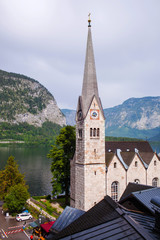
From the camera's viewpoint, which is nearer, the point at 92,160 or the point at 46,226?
the point at 46,226

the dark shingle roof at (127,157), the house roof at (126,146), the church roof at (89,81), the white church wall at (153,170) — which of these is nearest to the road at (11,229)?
the dark shingle roof at (127,157)

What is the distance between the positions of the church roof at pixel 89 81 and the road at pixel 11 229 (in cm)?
1897

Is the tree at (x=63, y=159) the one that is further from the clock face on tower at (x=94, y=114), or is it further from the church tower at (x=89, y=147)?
the clock face on tower at (x=94, y=114)

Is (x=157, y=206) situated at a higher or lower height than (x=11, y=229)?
higher

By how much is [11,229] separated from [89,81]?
80.7 ft

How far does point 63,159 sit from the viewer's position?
4441 cm

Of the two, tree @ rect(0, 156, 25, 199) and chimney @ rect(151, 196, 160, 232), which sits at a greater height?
chimney @ rect(151, 196, 160, 232)

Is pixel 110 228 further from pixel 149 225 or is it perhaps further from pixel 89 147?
pixel 89 147

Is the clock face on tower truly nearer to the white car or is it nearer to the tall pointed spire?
the tall pointed spire

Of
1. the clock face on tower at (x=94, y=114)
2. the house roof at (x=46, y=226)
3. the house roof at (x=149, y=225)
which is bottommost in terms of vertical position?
the house roof at (x=46, y=226)

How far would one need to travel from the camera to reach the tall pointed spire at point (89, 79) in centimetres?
3612

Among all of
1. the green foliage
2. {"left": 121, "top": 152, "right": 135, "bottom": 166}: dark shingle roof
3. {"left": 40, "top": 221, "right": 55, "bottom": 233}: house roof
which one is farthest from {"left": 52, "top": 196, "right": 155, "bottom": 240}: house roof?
the green foliage

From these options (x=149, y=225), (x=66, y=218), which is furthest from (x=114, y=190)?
(x=149, y=225)

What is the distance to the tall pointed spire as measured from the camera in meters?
36.1
